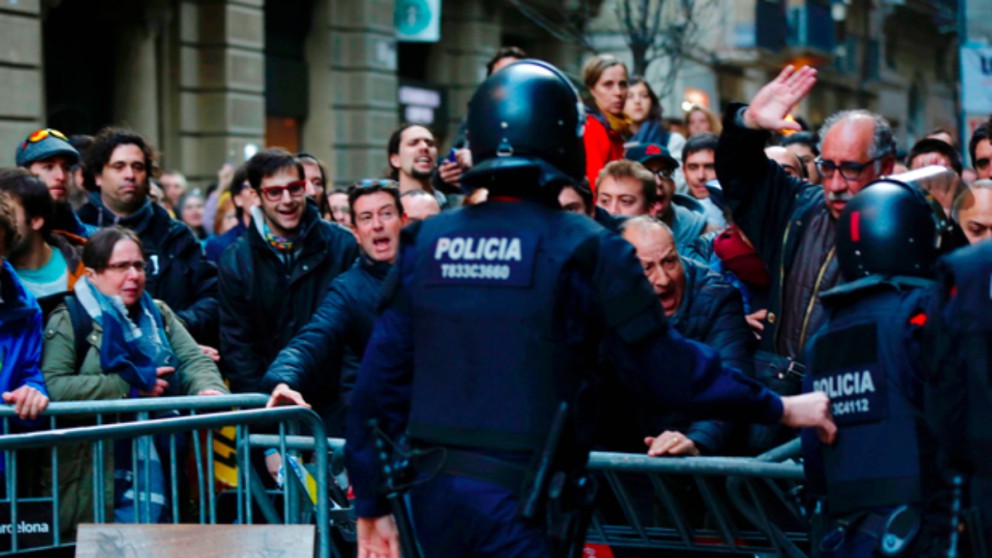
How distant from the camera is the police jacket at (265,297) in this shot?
24.7ft

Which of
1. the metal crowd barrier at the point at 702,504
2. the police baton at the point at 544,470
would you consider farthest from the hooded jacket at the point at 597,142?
the police baton at the point at 544,470

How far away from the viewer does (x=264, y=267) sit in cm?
762

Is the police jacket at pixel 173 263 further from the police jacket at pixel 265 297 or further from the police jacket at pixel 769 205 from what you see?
the police jacket at pixel 769 205

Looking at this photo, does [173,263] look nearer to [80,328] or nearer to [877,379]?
[80,328]

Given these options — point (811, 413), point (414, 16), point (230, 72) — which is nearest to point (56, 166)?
point (811, 413)

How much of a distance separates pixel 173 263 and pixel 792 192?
341cm

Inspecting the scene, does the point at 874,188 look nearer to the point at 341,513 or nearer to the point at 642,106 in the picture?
the point at 341,513

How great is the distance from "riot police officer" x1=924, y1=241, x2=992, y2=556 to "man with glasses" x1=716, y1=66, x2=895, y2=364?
5.85 ft

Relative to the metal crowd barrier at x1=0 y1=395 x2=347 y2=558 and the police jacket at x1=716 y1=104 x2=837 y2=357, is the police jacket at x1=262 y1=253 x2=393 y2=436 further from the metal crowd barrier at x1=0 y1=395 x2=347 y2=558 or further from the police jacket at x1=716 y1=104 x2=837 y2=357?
the police jacket at x1=716 y1=104 x2=837 y2=357

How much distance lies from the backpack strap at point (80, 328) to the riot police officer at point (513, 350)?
104 inches

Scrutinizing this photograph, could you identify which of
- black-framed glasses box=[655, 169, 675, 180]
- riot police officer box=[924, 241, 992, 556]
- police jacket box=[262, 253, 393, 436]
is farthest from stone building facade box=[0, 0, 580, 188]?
riot police officer box=[924, 241, 992, 556]

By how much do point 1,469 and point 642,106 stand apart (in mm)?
5980

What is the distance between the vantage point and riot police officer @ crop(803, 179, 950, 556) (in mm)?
3994

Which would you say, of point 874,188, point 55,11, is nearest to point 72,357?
point 874,188
